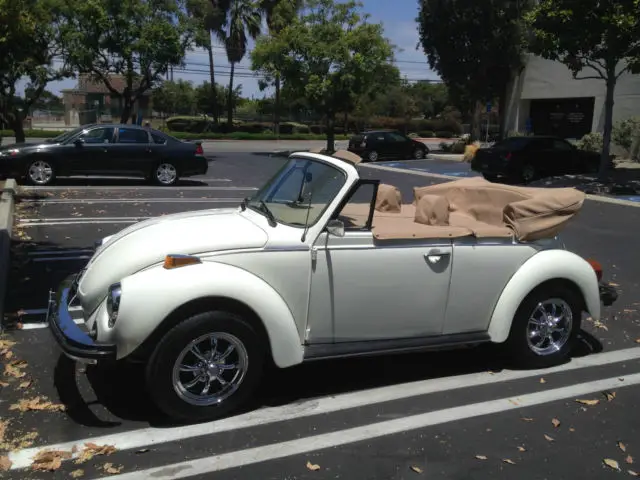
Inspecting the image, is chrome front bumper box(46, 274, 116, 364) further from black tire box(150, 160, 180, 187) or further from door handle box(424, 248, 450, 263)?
black tire box(150, 160, 180, 187)

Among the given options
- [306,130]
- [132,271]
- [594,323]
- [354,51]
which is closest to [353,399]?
[132,271]

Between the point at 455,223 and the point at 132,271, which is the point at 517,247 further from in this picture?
the point at 132,271

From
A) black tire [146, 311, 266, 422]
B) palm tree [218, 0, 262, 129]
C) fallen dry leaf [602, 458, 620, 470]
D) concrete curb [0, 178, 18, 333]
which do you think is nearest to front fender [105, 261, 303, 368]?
black tire [146, 311, 266, 422]

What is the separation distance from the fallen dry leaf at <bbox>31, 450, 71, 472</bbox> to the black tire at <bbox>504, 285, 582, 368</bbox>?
10.5 ft

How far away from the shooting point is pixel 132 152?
15.1m

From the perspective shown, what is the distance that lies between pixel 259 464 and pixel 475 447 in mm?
1285

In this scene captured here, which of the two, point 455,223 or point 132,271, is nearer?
point 132,271

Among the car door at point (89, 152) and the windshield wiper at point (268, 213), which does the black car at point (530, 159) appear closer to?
the car door at point (89, 152)

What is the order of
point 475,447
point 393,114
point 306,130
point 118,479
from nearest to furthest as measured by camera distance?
1. point 118,479
2. point 475,447
3. point 306,130
4. point 393,114

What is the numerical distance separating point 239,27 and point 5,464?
48.5 metres

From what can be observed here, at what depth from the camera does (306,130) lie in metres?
55.7

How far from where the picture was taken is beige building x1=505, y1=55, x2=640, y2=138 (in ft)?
80.8

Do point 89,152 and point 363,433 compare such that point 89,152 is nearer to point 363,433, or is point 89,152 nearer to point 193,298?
point 193,298

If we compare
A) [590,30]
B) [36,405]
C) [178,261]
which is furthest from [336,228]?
[590,30]
